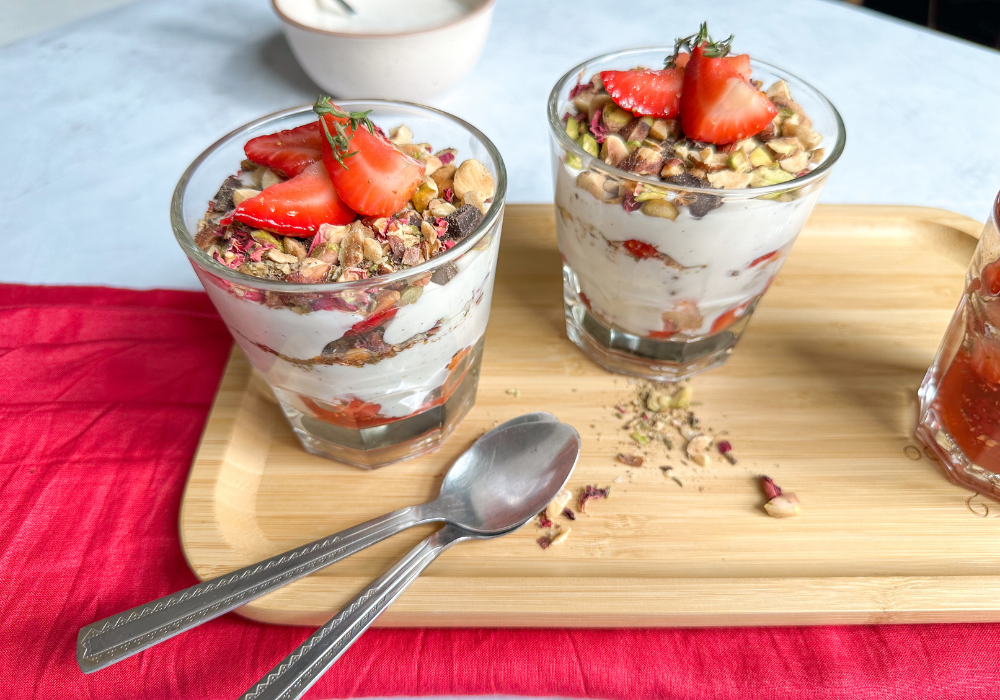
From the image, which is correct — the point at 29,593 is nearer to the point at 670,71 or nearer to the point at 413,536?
the point at 413,536

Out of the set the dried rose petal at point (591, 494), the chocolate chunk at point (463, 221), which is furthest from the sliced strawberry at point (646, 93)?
the dried rose petal at point (591, 494)

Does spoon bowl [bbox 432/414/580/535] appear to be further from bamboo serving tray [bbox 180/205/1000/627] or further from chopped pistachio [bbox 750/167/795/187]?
chopped pistachio [bbox 750/167/795/187]

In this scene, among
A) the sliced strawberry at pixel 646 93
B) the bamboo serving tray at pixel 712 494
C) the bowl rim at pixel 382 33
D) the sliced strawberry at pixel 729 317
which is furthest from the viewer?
the bowl rim at pixel 382 33

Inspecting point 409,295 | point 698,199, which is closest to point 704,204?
point 698,199

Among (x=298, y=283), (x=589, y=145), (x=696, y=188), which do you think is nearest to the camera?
(x=298, y=283)

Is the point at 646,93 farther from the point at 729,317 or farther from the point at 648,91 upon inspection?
the point at 729,317

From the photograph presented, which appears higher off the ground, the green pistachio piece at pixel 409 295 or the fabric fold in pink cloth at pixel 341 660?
the green pistachio piece at pixel 409 295

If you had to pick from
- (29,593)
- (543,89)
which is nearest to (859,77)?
(543,89)

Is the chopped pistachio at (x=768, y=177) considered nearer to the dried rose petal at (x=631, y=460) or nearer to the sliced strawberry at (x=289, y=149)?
the dried rose petal at (x=631, y=460)
